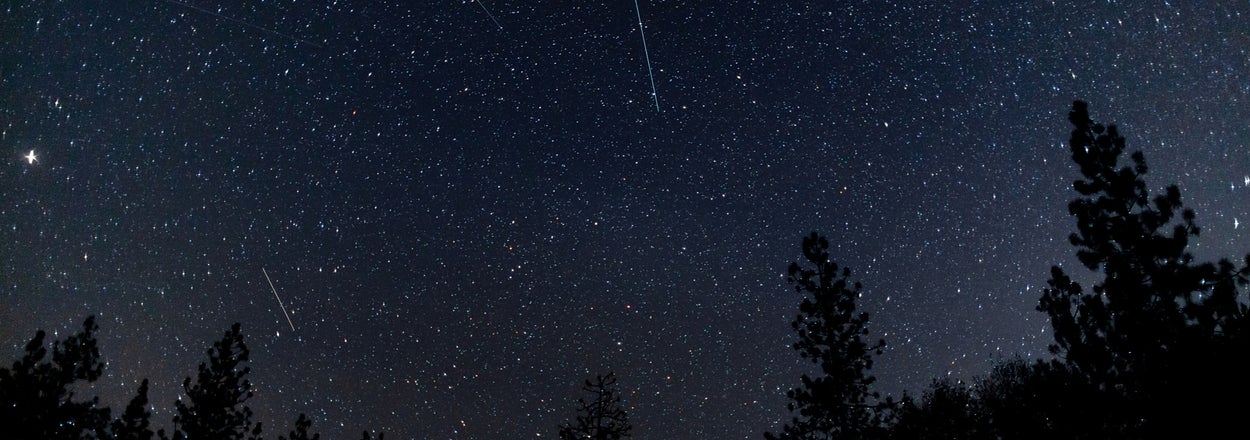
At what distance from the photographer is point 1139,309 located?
9703mm

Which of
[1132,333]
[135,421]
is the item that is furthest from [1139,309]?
[135,421]

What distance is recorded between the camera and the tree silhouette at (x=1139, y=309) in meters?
7.92

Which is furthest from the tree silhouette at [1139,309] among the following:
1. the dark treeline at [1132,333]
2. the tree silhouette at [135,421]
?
the tree silhouette at [135,421]

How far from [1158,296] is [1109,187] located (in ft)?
5.86

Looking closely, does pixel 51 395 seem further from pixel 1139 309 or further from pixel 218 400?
pixel 1139 309

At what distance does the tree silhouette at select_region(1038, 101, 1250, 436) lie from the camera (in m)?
7.92

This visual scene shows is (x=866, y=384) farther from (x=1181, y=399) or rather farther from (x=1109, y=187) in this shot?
(x=1181, y=399)

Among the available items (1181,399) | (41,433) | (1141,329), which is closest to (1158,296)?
(1141,329)

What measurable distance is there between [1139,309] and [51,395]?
1881 centimetres

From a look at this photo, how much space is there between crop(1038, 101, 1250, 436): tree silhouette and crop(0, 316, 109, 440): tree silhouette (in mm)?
17621

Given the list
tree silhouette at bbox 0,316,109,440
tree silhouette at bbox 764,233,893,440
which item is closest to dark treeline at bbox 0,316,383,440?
tree silhouette at bbox 0,316,109,440

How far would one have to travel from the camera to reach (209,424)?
16656mm

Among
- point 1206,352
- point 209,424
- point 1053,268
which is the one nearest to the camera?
point 1206,352

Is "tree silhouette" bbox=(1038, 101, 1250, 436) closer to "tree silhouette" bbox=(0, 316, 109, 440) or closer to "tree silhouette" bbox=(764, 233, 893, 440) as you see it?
"tree silhouette" bbox=(764, 233, 893, 440)
